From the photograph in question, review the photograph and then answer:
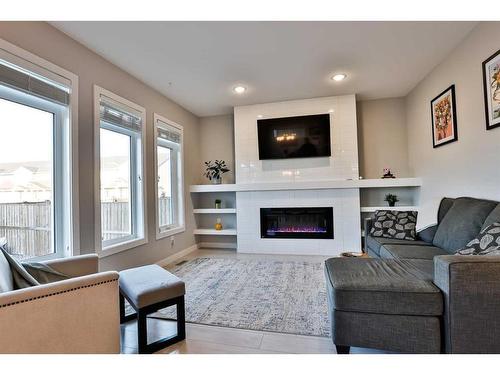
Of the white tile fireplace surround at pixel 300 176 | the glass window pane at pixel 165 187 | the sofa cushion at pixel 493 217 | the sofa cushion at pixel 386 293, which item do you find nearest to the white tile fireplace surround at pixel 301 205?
the white tile fireplace surround at pixel 300 176

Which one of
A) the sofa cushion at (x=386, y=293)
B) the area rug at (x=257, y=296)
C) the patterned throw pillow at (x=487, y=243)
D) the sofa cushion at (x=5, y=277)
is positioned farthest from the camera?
the area rug at (x=257, y=296)

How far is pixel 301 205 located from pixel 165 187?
87.5 inches

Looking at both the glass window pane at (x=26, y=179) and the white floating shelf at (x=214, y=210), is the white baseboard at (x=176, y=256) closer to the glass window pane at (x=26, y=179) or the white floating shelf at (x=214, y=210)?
the white floating shelf at (x=214, y=210)

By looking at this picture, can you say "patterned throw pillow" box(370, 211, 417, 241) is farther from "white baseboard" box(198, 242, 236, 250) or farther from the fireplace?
"white baseboard" box(198, 242, 236, 250)

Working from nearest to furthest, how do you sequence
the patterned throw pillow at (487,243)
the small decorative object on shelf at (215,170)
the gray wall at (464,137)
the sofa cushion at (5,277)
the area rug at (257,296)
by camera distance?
the sofa cushion at (5,277) < the patterned throw pillow at (487,243) < the area rug at (257,296) < the gray wall at (464,137) < the small decorative object on shelf at (215,170)

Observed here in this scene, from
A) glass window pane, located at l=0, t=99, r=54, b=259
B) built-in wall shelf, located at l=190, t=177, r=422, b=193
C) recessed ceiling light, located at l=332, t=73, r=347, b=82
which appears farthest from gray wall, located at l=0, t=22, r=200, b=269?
recessed ceiling light, located at l=332, t=73, r=347, b=82

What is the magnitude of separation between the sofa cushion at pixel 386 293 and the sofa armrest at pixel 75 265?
5.44ft

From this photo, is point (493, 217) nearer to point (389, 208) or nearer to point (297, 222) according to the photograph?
point (389, 208)

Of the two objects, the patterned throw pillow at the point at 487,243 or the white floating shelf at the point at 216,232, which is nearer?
the patterned throw pillow at the point at 487,243

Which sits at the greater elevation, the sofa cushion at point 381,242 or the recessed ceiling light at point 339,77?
the recessed ceiling light at point 339,77

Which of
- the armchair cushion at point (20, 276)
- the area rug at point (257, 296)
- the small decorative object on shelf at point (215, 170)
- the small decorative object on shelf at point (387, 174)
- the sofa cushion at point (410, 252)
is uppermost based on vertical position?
the small decorative object on shelf at point (215, 170)

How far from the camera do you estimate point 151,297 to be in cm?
160

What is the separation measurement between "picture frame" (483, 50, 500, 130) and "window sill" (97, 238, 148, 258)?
12.2 feet

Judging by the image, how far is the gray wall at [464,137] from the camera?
219cm
